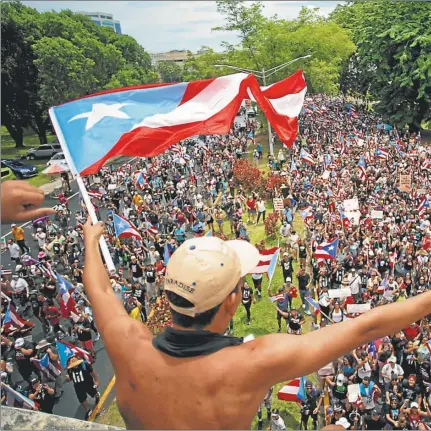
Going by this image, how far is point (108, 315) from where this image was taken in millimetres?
2129

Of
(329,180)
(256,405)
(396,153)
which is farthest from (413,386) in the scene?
(396,153)

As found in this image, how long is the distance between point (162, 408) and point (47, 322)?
12.7 m

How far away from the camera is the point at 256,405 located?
6.14 ft

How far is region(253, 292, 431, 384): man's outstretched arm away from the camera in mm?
1740

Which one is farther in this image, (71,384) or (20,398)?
(71,384)

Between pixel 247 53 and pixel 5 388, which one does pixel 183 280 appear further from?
pixel 247 53

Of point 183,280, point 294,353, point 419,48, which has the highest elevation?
point 183,280

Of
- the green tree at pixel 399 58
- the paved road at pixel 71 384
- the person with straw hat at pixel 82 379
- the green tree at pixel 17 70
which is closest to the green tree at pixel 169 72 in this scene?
the green tree at pixel 17 70

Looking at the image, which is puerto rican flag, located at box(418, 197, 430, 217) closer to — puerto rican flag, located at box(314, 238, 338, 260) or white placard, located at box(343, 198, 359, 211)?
white placard, located at box(343, 198, 359, 211)

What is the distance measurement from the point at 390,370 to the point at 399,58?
97.5 ft

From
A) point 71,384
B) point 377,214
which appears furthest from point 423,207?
point 71,384

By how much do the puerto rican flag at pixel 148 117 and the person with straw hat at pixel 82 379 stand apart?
499 cm

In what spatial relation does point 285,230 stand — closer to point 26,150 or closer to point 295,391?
point 295,391

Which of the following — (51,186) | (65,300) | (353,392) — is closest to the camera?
(353,392)
